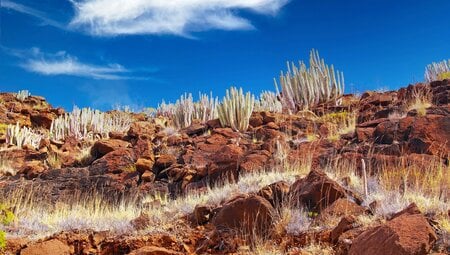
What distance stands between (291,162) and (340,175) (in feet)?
5.42

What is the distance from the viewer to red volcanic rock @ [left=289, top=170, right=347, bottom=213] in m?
7.22

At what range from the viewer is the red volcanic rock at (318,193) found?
7.22 metres

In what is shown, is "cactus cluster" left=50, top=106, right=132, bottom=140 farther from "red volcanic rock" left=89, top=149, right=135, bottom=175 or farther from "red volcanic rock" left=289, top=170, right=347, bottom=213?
"red volcanic rock" left=289, top=170, right=347, bottom=213

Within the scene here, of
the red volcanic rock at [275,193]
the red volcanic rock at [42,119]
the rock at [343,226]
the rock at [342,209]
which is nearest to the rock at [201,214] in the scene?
the red volcanic rock at [275,193]

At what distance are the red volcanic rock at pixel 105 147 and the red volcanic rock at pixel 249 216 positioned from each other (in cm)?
736

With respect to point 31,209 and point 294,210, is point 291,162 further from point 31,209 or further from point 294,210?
point 31,209

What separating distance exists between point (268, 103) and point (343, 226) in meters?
12.8

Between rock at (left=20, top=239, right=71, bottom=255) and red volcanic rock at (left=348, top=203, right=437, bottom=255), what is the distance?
4.31m

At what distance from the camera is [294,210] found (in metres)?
7.20

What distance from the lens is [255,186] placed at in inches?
349

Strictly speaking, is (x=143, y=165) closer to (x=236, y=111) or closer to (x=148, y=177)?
(x=148, y=177)

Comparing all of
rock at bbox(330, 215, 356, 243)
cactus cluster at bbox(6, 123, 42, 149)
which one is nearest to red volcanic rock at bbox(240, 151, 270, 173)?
rock at bbox(330, 215, 356, 243)

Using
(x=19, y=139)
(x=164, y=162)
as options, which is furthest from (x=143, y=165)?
(x=19, y=139)

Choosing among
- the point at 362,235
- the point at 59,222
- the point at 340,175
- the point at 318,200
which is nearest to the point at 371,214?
the point at 318,200
